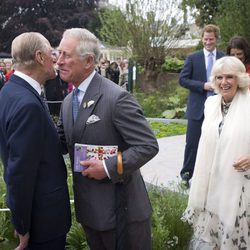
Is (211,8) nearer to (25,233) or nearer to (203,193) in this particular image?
(203,193)

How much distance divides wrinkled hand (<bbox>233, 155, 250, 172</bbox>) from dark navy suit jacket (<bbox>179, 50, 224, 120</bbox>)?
2029 millimetres

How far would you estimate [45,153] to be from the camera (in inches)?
95.9

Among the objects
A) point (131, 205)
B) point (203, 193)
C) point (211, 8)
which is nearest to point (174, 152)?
point (203, 193)

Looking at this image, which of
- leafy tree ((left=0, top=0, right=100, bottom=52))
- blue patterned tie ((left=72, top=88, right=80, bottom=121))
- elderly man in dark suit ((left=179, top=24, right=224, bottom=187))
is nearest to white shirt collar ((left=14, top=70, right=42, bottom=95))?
blue patterned tie ((left=72, top=88, right=80, bottom=121))

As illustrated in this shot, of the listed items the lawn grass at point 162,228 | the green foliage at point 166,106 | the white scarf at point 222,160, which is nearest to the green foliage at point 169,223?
the lawn grass at point 162,228

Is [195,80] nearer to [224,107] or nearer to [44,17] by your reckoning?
[224,107]

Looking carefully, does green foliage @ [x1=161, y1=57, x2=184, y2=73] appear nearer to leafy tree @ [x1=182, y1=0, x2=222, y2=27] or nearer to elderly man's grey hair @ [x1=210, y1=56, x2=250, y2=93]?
leafy tree @ [x1=182, y1=0, x2=222, y2=27]

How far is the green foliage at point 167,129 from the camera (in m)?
9.60

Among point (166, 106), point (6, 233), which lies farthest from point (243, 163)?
point (166, 106)

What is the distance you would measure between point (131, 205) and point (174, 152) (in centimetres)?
513

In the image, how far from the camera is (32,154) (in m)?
2.29

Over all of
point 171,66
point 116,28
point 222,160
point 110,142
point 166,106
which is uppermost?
point 110,142

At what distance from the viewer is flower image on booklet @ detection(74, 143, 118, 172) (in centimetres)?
239

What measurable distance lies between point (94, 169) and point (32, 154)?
13.1 inches
